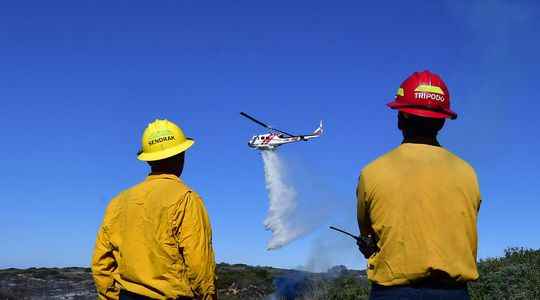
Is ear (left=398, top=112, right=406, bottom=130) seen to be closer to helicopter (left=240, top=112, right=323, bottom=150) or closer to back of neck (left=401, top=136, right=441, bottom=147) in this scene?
back of neck (left=401, top=136, right=441, bottom=147)

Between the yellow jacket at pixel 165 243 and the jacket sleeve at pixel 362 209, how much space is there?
1689mm

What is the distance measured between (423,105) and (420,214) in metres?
0.77

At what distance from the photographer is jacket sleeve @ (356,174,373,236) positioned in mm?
4539

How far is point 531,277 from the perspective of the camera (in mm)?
18734

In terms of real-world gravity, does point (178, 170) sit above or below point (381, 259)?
above

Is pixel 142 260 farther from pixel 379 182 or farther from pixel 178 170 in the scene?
pixel 379 182

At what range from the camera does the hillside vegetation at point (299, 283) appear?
18547 mm

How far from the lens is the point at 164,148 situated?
6543 millimetres

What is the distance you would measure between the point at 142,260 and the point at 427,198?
8.56ft

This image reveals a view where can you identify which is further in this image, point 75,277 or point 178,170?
point 75,277

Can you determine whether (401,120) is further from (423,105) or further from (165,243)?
(165,243)

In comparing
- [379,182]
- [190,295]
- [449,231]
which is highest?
[379,182]

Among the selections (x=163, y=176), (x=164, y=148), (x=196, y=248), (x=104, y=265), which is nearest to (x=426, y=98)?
(x=196, y=248)

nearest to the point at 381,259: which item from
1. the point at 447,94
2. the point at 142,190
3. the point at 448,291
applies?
the point at 448,291
